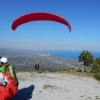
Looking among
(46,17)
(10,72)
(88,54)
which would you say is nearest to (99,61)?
(88,54)

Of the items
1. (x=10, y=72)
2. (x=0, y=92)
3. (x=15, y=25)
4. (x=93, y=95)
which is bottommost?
(x=93, y=95)

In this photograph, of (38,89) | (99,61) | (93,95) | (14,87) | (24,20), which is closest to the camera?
(14,87)

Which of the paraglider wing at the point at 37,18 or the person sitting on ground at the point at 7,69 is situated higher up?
the paraglider wing at the point at 37,18

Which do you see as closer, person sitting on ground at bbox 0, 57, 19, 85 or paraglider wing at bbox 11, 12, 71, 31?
person sitting on ground at bbox 0, 57, 19, 85

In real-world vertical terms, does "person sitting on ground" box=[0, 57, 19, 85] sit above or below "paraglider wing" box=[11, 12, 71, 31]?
below

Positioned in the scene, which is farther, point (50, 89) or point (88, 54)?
point (88, 54)

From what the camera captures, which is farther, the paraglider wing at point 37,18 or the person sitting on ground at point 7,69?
the paraglider wing at point 37,18

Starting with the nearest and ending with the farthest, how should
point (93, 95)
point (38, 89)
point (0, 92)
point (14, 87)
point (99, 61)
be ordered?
point (0, 92)
point (14, 87)
point (93, 95)
point (38, 89)
point (99, 61)

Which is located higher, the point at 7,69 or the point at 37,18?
the point at 37,18

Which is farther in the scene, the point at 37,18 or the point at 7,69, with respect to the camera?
the point at 37,18

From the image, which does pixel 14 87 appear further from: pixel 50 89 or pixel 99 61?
pixel 99 61

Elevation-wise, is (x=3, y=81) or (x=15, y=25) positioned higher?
(x=15, y=25)
